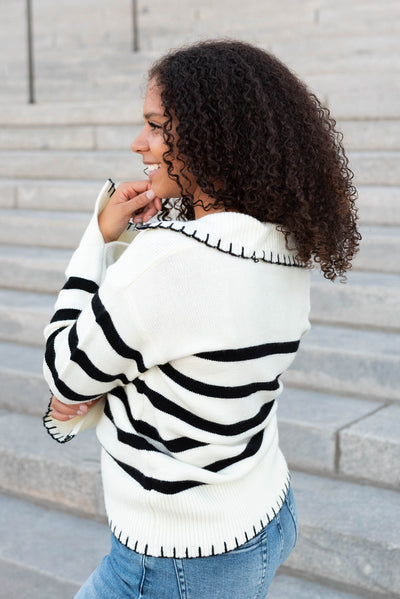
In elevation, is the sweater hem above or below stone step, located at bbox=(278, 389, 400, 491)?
above

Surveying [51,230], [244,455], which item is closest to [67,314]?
[244,455]

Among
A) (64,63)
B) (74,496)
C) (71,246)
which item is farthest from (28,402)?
(64,63)

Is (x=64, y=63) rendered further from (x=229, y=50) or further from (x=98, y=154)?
(x=229, y=50)

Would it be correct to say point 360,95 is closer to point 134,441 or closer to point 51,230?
point 51,230

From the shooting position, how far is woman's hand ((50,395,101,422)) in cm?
136

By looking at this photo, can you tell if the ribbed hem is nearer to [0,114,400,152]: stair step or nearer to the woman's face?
the woman's face

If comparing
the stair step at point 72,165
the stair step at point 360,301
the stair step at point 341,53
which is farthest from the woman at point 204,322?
the stair step at point 341,53

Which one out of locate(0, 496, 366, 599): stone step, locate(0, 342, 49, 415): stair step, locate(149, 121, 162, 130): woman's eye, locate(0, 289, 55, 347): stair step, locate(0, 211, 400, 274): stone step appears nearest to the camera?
locate(149, 121, 162, 130): woman's eye

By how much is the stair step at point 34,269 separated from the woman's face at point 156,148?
276 cm

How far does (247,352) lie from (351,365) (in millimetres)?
1895

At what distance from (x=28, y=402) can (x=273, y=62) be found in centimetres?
245

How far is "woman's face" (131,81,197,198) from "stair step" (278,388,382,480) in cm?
162

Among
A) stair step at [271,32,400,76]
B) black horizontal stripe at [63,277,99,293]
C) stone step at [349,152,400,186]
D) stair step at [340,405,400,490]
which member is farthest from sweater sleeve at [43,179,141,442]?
stair step at [271,32,400,76]

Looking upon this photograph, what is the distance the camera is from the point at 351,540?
241 centimetres
